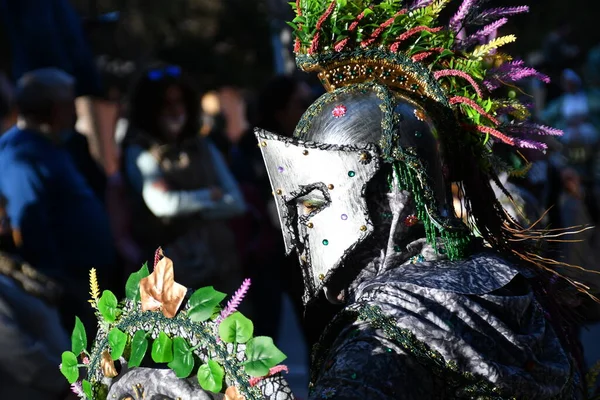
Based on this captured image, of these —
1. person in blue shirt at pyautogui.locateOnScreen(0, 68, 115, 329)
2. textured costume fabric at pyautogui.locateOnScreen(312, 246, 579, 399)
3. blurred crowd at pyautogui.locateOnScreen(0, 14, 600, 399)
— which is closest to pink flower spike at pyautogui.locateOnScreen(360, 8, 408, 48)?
textured costume fabric at pyautogui.locateOnScreen(312, 246, 579, 399)

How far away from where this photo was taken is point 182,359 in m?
2.36

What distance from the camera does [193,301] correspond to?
235cm

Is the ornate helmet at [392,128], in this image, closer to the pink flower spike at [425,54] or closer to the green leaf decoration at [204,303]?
the pink flower spike at [425,54]

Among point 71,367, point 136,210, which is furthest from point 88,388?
point 136,210

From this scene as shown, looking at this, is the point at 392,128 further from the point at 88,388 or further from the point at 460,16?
the point at 88,388

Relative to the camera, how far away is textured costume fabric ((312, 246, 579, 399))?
2363 millimetres

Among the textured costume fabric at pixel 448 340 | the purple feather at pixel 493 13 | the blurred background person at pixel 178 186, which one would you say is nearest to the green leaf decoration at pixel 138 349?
the textured costume fabric at pixel 448 340

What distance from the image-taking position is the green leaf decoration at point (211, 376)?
229 centimetres

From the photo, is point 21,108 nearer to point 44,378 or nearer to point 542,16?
point 44,378

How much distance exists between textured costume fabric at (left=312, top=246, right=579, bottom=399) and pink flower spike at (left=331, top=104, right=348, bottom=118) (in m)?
0.41

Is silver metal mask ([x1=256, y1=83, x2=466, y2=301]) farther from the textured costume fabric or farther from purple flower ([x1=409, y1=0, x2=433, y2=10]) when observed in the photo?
purple flower ([x1=409, y1=0, x2=433, y2=10])

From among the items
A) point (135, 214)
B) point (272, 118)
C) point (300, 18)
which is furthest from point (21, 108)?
point (300, 18)

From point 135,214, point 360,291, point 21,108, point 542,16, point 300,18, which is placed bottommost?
point 542,16

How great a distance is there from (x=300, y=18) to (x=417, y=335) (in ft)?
3.12
